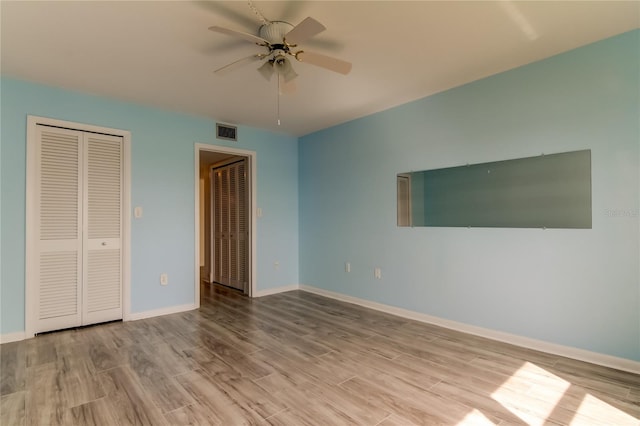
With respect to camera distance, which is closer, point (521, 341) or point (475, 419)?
point (475, 419)

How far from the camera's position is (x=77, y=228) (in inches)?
141

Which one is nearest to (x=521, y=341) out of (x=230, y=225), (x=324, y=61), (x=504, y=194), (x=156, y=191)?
(x=504, y=194)

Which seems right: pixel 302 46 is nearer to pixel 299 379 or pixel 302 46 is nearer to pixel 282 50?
pixel 282 50

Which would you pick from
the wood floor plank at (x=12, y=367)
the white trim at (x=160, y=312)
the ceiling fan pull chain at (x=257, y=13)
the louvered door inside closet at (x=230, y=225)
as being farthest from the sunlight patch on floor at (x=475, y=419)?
the louvered door inside closet at (x=230, y=225)

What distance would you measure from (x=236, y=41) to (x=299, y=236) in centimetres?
348

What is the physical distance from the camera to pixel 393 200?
414cm

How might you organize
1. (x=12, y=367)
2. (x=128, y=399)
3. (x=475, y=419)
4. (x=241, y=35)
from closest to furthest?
1. (x=475, y=419)
2. (x=241, y=35)
3. (x=128, y=399)
4. (x=12, y=367)

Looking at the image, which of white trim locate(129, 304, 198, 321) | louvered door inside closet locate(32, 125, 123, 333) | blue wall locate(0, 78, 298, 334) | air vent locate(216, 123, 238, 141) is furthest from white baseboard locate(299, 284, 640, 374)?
louvered door inside closet locate(32, 125, 123, 333)

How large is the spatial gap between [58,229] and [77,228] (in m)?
0.16

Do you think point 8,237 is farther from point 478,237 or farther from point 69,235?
point 478,237

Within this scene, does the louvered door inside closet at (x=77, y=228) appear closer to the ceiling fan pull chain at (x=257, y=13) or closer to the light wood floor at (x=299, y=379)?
the light wood floor at (x=299, y=379)

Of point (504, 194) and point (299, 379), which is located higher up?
point (504, 194)

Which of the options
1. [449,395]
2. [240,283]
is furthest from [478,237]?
[240,283]

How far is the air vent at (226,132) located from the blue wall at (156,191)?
0.08 metres
